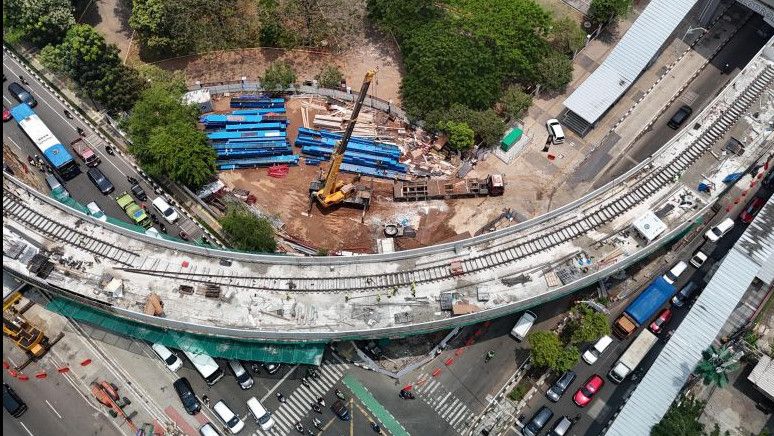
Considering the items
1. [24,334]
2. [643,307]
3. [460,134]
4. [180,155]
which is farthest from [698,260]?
[24,334]

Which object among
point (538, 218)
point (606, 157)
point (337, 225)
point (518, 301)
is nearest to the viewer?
point (518, 301)

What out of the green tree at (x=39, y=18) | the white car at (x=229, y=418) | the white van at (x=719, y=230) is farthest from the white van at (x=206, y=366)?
the white van at (x=719, y=230)

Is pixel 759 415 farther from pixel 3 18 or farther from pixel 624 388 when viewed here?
pixel 3 18

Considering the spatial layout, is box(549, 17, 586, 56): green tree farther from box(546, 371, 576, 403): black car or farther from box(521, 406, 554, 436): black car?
box(521, 406, 554, 436): black car

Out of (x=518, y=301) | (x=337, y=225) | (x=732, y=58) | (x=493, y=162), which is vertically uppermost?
(x=732, y=58)

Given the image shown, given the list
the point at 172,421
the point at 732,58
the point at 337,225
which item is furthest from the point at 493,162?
the point at 172,421

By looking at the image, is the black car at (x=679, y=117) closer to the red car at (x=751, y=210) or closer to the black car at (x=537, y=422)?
the red car at (x=751, y=210)

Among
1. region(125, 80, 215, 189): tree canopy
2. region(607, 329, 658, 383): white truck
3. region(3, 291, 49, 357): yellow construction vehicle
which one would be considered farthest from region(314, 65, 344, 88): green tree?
region(607, 329, 658, 383): white truck
